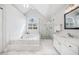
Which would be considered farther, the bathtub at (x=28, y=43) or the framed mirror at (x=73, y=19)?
the bathtub at (x=28, y=43)

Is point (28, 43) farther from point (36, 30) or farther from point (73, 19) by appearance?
point (73, 19)

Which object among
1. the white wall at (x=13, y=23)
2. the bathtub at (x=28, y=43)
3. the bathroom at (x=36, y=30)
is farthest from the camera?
the bathtub at (x=28, y=43)

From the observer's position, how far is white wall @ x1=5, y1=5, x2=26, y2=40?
1.87 m

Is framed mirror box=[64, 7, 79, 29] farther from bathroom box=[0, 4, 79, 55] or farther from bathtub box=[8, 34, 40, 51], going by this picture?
bathtub box=[8, 34, 40, 51]

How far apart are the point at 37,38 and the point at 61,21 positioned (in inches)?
33.0

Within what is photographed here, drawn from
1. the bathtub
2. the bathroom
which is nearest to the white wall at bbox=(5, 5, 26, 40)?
the bathroom

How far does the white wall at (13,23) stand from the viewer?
6.13ft

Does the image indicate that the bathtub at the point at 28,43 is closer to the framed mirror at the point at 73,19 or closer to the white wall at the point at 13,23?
the white wall at the point at 13,23

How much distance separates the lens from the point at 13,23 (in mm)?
2062

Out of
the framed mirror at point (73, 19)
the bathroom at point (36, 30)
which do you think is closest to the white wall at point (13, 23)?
the bathroom at point (36, 30)

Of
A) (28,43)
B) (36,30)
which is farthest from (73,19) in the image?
(28,43)

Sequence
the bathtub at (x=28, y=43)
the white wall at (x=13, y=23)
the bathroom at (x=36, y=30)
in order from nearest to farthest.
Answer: the white wall at (x=13, y=23), the bathroom at (x=36, y=30), the bathtub at (x=28, y=43)

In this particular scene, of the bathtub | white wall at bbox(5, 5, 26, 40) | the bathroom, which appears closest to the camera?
white wall at bbox(5, 5, 26, 40)

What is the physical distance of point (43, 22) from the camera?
2.33 metres
